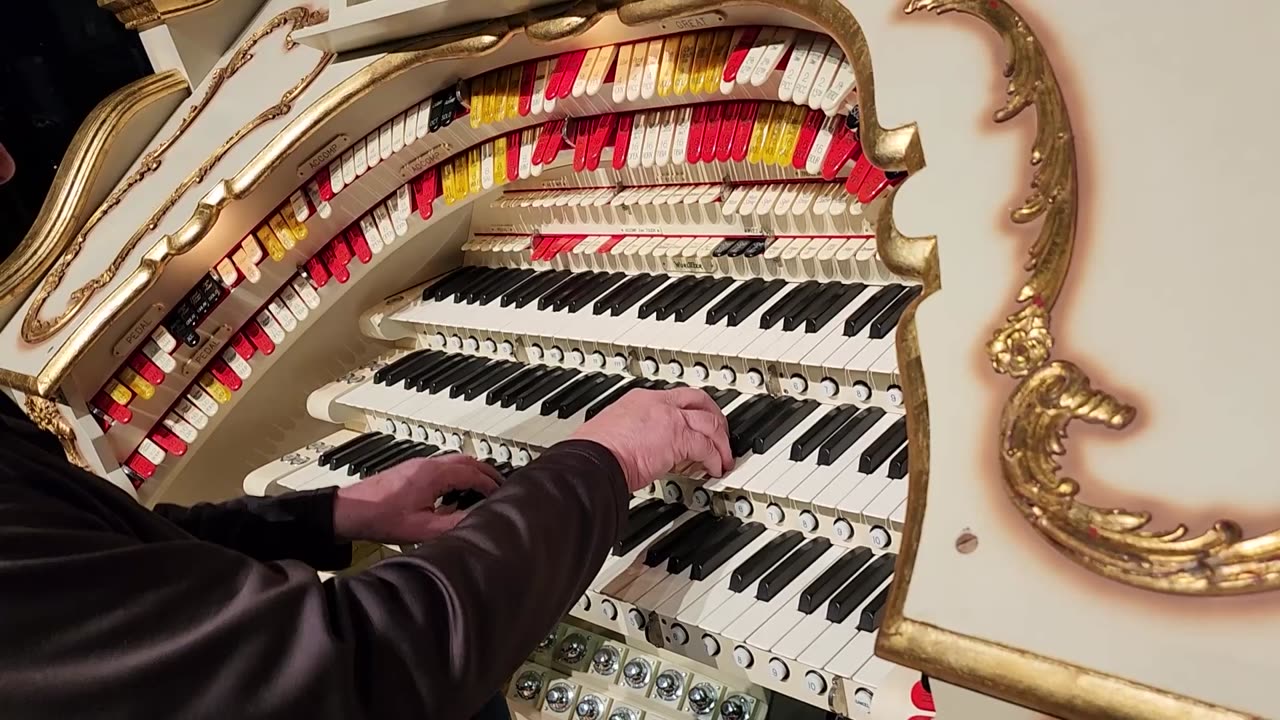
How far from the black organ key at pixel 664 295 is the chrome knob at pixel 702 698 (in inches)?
23.3

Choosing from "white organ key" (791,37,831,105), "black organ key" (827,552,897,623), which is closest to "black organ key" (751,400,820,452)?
"black organ key" (827,552,897,623)

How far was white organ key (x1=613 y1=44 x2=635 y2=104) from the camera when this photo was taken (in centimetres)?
134

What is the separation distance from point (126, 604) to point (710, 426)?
74cm

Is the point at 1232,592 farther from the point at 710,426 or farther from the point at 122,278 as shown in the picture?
the point at 122,278

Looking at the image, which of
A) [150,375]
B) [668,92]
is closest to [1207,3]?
[668,92]

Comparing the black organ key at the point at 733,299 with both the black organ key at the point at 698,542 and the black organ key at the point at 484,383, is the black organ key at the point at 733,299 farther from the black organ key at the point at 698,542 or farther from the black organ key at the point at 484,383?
the black organ key at the point at 484,383

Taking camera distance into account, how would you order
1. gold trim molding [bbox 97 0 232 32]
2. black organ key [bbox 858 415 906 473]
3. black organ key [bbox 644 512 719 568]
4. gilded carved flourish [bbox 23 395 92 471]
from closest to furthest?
black organ key [bbox 858 415 906 473], black organ key [bbox 644 512 719 568], gilded carved flourish [bbox 23 395 92 471], gold trim molding [bbox 97 0 232 32]

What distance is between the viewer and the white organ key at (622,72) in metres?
1.34

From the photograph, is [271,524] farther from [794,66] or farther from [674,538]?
[794,66]

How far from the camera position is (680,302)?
1513mm

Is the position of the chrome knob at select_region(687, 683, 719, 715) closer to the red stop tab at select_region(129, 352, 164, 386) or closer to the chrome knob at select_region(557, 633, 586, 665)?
the chrome knob at select_region(557, 633, 586, 665)

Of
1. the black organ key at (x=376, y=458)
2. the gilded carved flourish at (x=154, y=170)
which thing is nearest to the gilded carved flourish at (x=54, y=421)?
the gilded carved flourish at (x=154, y=170)

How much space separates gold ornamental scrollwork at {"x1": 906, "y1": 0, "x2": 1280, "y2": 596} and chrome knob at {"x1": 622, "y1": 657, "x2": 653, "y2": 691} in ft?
3.34

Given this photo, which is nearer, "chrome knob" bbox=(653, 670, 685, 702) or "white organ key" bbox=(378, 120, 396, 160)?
"chrome knob" bbox=(653, 670, 685, 702)
